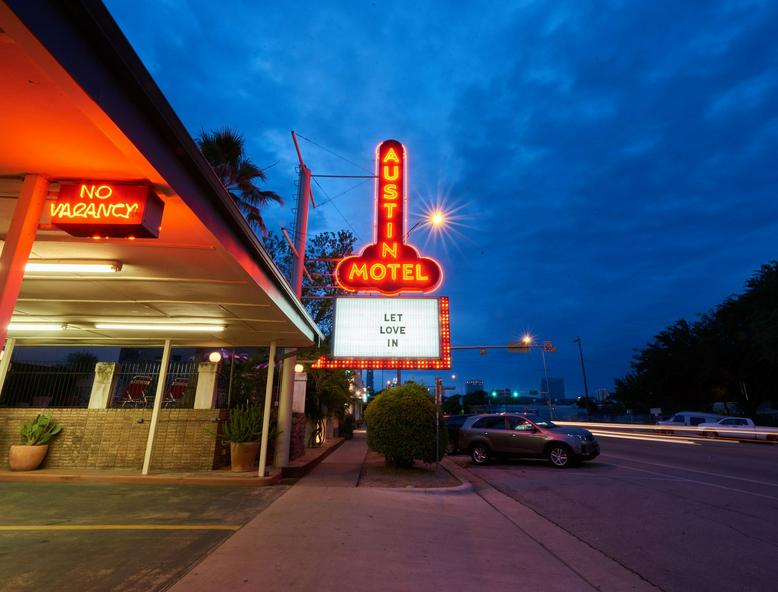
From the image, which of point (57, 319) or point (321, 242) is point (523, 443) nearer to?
point (57, 319)

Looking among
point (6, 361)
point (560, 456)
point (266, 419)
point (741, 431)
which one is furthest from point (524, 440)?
point (741, 431)

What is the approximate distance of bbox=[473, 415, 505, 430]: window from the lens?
1400cm

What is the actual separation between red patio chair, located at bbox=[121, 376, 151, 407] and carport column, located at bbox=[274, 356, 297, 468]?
3607 mm

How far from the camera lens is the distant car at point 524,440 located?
41.4ft

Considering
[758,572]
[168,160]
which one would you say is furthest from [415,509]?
[168,160]

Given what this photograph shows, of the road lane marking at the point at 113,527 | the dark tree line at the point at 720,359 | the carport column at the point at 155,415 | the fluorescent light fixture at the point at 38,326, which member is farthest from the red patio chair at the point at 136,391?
the dark tree line at the point at 720,359

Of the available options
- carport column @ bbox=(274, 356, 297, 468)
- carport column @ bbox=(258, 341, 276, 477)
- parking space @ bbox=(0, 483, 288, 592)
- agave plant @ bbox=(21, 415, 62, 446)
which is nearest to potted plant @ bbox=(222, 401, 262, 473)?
carport column @ bbox=(258, 341, 276, 477)

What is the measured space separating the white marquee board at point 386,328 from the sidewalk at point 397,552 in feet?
13.9

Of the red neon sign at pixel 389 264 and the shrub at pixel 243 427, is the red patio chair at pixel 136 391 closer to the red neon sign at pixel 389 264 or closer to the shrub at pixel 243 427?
the shrub at pixel 243 427

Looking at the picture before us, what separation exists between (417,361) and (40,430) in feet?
30.3

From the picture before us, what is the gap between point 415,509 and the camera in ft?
22.9

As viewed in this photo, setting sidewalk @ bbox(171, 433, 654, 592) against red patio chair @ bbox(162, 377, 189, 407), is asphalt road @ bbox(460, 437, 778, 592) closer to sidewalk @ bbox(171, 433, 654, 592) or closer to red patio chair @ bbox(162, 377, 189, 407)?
sidewalk @ bbox(171, 433, 654, 592)

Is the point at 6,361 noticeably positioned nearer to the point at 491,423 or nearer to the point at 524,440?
the point at 491,423

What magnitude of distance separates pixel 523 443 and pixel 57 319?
1308cm
